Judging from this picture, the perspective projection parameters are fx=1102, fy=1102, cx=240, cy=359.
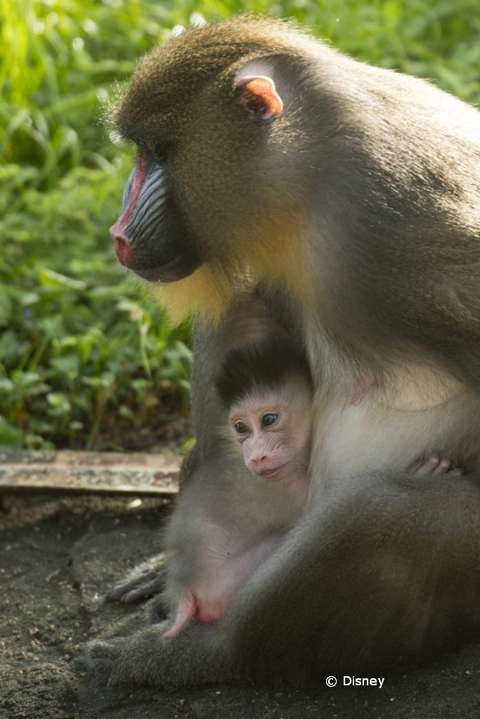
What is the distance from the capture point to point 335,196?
9.59ft

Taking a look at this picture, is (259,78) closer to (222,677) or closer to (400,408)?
(400,408)

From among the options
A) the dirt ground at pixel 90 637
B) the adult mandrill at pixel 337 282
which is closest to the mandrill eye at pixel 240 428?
the adult mandrill at pixel 337 282

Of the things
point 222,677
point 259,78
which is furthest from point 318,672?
point 259,78

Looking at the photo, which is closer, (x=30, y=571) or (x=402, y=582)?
(x=402, y=582)

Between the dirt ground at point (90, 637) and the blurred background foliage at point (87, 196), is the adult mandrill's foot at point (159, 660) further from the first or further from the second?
the blurred background foliage at point (87, 196)

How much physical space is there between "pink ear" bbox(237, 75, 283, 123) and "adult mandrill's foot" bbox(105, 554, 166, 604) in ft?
5.48

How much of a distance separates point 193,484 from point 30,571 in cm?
79

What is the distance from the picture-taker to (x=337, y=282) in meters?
2.92

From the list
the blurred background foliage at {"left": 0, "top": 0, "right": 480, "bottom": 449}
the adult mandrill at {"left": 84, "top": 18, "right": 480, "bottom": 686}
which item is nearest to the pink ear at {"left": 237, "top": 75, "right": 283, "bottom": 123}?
the adult mandrill at {"left": 84, "top": 18, "right": 480, "bottom": 686}

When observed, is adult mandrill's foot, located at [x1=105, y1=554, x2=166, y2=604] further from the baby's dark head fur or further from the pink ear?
the pink ear

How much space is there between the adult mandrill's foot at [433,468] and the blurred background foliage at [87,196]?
1.50 metres

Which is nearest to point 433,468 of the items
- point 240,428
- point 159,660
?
point 240,428

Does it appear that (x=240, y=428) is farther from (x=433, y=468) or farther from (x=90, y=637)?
(x=90, y=637)

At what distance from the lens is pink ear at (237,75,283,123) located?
2992mm
